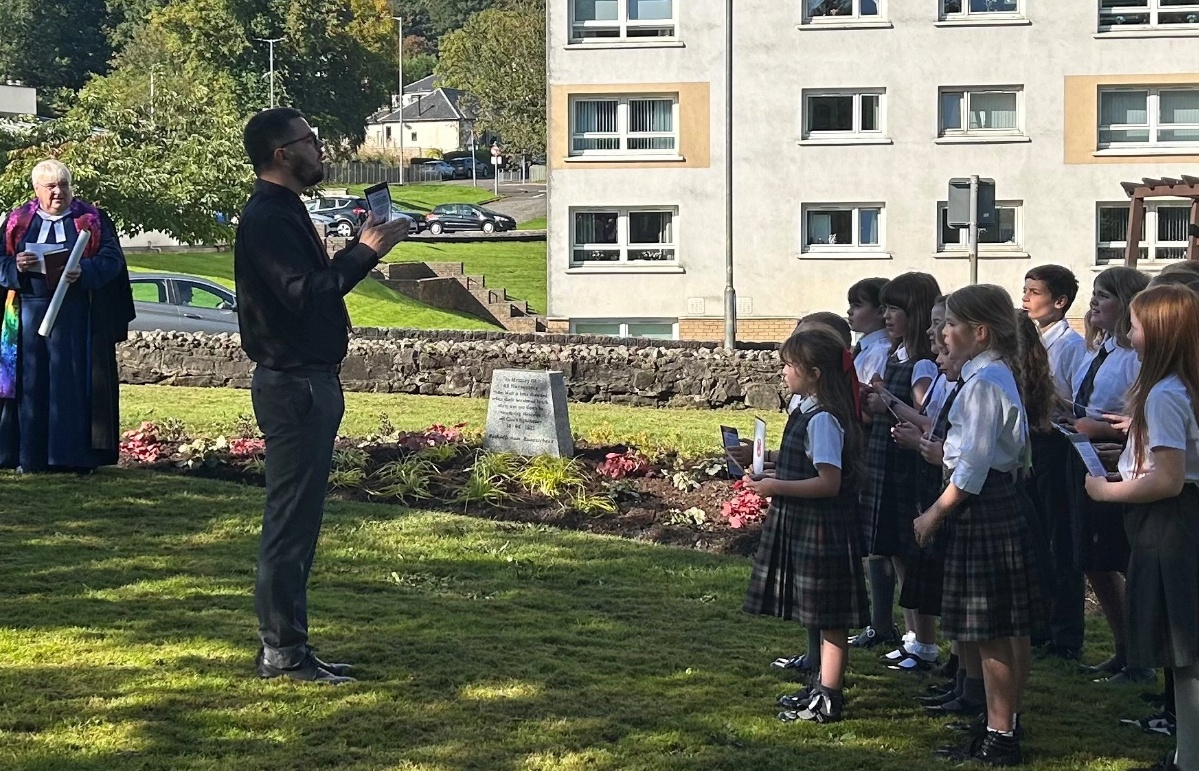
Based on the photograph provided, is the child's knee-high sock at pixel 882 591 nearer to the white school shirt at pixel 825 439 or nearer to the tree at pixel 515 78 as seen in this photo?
the white school shirt at pixel 825 439

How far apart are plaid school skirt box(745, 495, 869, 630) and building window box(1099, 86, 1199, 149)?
3366cm

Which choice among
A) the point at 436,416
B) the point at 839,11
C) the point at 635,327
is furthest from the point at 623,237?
the point at 436,416

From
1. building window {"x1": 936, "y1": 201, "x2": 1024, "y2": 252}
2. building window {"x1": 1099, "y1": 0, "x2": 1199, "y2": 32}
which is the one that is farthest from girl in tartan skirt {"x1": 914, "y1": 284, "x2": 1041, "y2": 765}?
building window {"x1": 1099, "y1": 0, "x2": 1199, "y2": 32}

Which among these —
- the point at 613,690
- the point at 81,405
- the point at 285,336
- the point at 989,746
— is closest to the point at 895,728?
the point at 989,746

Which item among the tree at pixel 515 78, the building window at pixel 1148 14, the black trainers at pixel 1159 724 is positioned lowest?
the black trainers at pixel 1159 724

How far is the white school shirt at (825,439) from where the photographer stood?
19.7ft

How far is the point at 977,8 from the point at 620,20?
8541 millimetres

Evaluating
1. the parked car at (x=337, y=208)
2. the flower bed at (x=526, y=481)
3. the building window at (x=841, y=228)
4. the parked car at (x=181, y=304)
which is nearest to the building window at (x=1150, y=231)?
the building window at (x=841, y=228)

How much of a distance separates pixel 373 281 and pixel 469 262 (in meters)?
8.83

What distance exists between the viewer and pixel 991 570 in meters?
5.66

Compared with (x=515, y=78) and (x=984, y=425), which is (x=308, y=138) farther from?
(x=515, y=78)

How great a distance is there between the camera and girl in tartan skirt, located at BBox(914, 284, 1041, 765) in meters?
5.57

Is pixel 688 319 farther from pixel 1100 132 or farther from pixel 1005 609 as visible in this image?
pixel 1005 609

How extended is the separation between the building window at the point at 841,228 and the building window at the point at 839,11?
447cm
